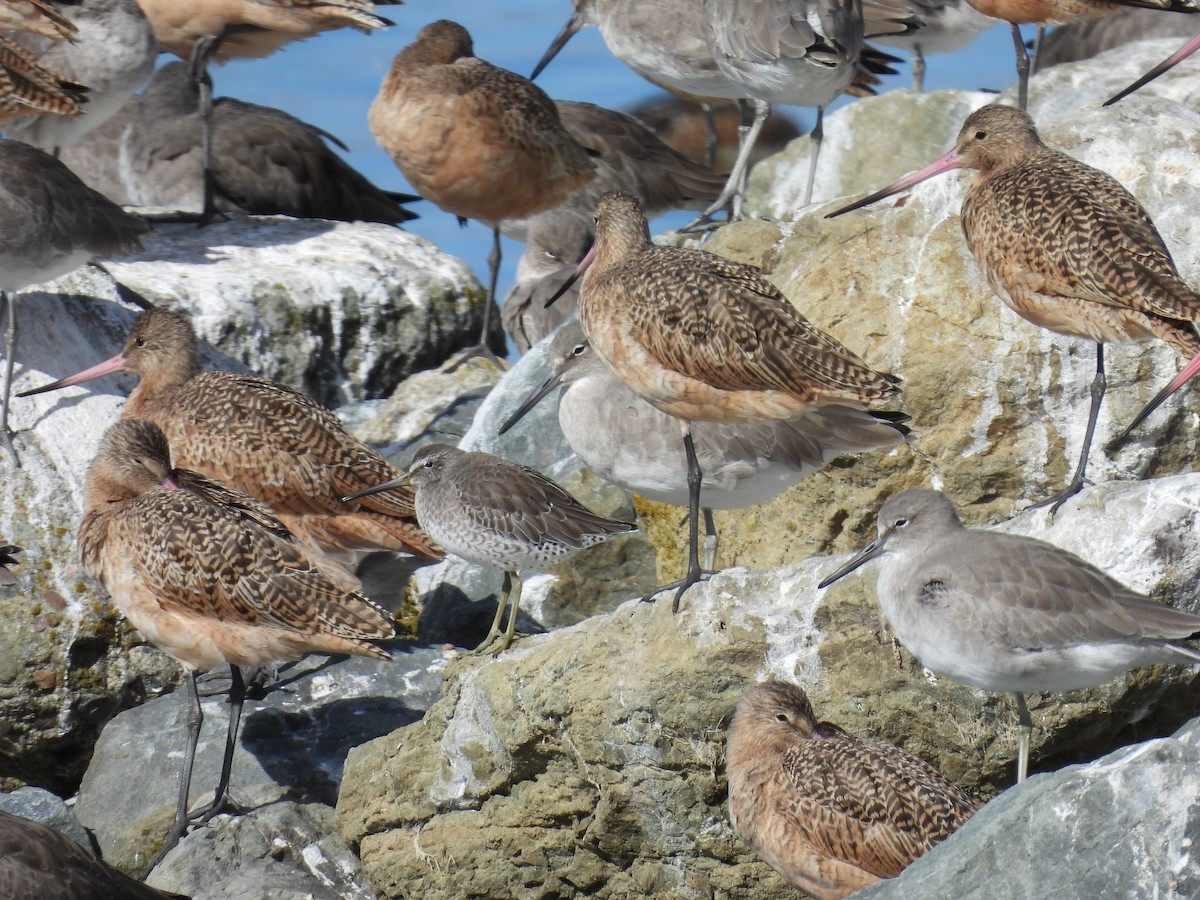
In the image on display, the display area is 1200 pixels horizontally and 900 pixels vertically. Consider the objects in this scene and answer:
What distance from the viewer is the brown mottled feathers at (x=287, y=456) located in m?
8.67

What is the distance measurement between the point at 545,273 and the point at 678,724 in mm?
5559

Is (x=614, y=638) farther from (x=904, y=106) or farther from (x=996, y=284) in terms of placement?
(x=904, y=106)

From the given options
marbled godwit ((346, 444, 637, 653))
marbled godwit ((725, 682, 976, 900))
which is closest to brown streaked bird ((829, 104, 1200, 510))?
marbled godwit ((725, 682, 976, 900))

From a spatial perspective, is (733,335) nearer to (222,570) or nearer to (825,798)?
(825,798)

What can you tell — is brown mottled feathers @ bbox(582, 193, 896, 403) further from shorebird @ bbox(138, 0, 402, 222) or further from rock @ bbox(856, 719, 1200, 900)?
shorebird @ bbox(138, 0, 402, 222)

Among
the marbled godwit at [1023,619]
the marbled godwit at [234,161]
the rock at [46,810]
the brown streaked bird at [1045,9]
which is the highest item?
the brown streaked bird at [1045,9]

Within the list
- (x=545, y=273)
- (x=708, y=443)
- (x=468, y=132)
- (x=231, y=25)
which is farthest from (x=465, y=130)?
(x=708, y=443)

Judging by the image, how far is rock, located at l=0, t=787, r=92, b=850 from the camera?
→ 7.58 m

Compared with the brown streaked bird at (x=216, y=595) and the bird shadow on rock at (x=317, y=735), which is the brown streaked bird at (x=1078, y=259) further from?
the bird shadow on rock at (x=317, y=735)

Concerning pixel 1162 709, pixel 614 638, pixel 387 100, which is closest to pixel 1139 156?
pixel 1162 709

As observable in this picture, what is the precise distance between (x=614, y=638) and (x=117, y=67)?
6318 mm

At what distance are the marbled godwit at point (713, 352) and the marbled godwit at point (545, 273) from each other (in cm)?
376

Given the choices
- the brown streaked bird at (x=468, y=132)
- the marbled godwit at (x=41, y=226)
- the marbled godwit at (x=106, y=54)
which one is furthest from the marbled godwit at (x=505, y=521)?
the marbled godwit at (x=106, y=54)

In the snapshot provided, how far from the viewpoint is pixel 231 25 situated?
40.4 feet
